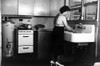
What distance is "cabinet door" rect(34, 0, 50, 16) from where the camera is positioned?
662cm

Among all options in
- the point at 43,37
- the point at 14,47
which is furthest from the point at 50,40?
the point at 14,47

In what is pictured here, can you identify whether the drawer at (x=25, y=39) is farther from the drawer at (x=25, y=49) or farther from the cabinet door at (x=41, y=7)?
the cabinet door at (x=41, y=7)

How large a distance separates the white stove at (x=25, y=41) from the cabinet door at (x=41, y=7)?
0.87m

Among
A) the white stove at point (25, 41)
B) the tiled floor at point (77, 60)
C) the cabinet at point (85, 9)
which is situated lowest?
the tiled floor at point (77, 60)

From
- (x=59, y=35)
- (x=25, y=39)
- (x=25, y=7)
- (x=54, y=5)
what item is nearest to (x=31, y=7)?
(x=25, y=7)

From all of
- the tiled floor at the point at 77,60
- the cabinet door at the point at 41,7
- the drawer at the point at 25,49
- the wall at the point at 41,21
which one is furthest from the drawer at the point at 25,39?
the cabinet door at the point at 41,7

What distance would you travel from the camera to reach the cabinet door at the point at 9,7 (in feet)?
20.5

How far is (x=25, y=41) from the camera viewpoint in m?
6.17

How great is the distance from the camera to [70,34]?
432 centimetres

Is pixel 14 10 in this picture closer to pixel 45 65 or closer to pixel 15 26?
pixel 15 26

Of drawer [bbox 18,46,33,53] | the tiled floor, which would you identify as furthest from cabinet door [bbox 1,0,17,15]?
the tiled floor

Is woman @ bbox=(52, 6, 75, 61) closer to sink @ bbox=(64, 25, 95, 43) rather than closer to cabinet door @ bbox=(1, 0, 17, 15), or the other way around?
sink @ bbox=(64, 25, 95, 43)

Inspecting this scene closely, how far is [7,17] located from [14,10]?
0.37 meters

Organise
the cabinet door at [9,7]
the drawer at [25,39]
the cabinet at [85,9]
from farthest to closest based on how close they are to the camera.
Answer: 1. the cabinet door at [9,7]
2. the drawer at [25,39]
3. the cabinet at [85,9]
